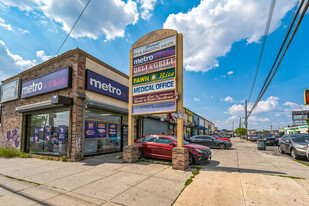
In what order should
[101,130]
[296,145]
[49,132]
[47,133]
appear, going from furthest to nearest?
[101,130] → [47,133] → [49,132] → [296,145]

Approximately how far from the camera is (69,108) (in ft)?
33.2

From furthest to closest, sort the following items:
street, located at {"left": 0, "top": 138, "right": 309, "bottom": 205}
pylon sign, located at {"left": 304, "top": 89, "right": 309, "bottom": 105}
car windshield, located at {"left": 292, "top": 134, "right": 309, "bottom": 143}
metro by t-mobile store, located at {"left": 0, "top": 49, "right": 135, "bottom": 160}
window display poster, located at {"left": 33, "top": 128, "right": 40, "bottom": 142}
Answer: pylon sign, located at {"left": 304, "top": 89, "right": 309, "bottom": 105} < window display poster, located at {"left": 33, "top": 128, "right": 40, "bottom": 142} < car windshield, located at {"left": 292, "top": 134, "right": 309, "bottom": 143} < metro by t-mobile store, located at {"left": 0, "top": 49, "right": 135, "bottom": 160} < street, located at {"left": 0, "top": 138, "right": 309, "bottom": 205}

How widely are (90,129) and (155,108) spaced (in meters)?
4.90

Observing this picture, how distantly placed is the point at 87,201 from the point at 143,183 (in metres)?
1.81

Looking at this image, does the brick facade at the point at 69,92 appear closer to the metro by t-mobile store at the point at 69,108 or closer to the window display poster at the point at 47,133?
the metro by t-mobile store at the point at 69,108

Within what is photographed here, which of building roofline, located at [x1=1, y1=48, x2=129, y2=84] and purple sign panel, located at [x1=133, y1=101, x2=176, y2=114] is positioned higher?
building roofline, located at [x1=1, y1=48, x2=129, y2=84]

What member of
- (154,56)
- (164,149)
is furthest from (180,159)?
(154,56)

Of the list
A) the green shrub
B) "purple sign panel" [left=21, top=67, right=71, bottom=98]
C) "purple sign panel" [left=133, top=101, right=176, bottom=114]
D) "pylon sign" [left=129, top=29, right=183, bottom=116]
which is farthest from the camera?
the green shrub

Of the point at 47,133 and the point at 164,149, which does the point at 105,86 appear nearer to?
the point at 47,133

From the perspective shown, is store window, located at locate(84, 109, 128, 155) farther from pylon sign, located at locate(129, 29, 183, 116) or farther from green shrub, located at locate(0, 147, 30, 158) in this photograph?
green shrub, located at locate(0, 147, 30, 158)

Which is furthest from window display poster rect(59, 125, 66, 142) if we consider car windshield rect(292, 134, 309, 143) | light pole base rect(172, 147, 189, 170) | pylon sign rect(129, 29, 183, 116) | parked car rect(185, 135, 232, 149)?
car windshield rect(292, 134, 309, 143)

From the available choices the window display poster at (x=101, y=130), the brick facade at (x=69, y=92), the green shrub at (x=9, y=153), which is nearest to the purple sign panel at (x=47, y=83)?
the brick facade at (x=69, y=92)

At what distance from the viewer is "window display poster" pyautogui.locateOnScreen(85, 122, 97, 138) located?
10383 mm

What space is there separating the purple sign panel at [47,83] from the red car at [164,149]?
5.70 m
